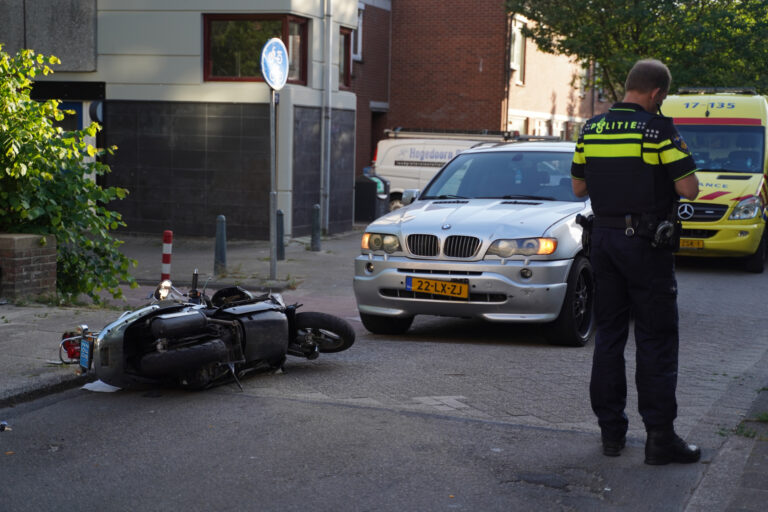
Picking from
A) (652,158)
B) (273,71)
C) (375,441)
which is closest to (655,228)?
(652,158)

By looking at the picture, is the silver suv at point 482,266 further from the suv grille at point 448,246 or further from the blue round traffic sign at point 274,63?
the blue round traffic sign at point 274,63

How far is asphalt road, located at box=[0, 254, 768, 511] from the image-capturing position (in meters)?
4.63

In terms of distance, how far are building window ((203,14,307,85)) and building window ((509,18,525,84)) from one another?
510 inches

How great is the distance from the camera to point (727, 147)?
15.7 metres

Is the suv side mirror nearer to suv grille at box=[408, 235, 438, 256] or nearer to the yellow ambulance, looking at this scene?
suv grille at box=[408, 235, 438, 256]

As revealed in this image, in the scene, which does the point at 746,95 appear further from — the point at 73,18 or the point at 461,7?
the point at 461,7

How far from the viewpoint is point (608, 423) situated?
5301mm

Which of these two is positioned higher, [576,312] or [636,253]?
[636,253]

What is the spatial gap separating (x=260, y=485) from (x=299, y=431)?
0.93m

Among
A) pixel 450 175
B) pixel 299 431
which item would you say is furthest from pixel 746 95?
pixel 299 431

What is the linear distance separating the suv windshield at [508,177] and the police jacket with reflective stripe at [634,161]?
4059 mm

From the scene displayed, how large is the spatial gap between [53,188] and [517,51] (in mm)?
23810

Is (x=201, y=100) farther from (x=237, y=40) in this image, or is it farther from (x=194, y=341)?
(x=194, y=341)

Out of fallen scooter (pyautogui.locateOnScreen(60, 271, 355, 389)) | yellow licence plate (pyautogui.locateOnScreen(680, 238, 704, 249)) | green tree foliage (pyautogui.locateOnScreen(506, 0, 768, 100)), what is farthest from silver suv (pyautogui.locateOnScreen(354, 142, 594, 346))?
green tree foliage (pyautogui.locateOnScreen(506, 0, 768, 100))
